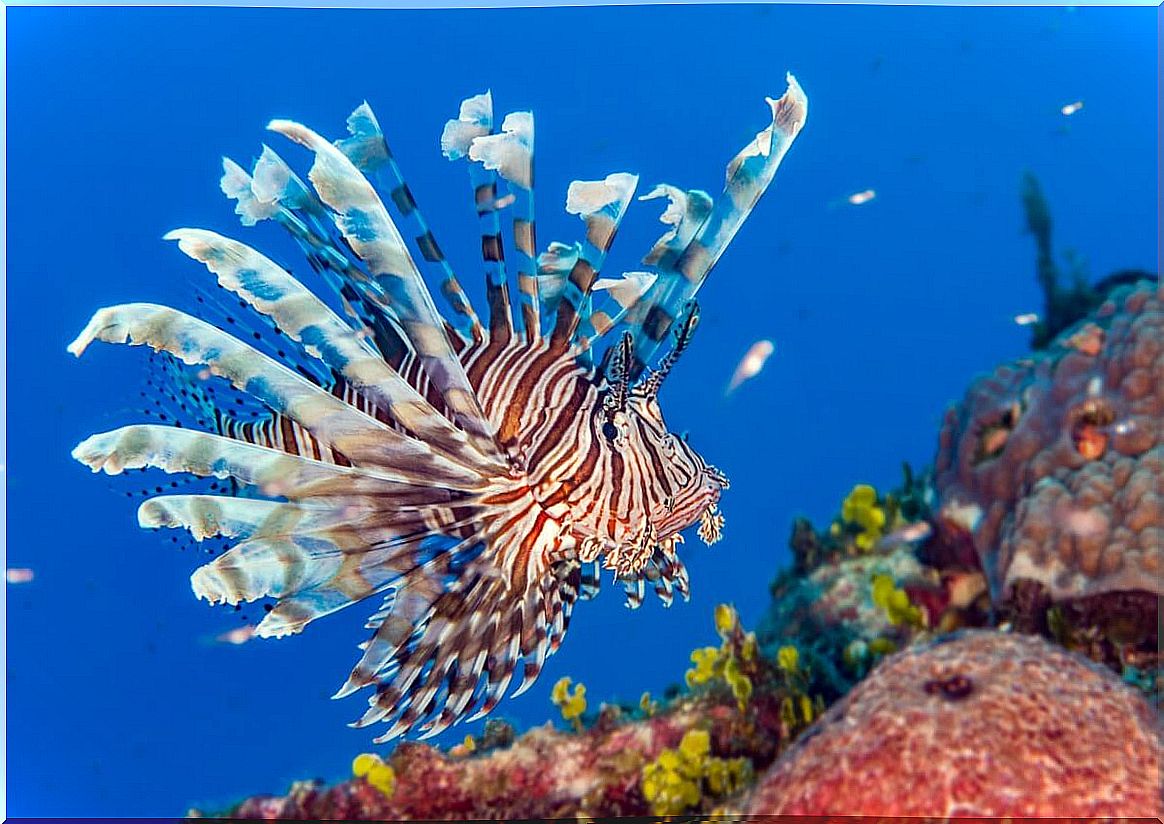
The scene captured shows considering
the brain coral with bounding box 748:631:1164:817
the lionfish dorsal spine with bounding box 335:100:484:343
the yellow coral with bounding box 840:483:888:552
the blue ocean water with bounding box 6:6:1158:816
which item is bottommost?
the brain coral with bounding box 748:631:1164:817

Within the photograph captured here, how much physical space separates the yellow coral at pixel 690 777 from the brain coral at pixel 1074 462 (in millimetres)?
1758

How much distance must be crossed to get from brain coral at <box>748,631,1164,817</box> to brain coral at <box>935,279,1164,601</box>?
1.17 meters

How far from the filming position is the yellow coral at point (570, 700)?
14.9 feet

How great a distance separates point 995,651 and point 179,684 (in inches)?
918

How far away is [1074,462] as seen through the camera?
4.41m

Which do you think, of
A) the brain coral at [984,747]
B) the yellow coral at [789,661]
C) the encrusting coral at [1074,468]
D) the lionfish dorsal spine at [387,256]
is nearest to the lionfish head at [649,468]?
the lionfish dorsal spine at [387,256]

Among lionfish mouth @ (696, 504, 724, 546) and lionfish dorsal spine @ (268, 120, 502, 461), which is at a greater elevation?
lionfish dorsal spine @ (268, 120, 502, 461)

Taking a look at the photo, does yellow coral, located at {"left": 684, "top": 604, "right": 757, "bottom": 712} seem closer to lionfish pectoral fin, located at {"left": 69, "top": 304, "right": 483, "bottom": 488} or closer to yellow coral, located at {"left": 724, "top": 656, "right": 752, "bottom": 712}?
yellow coral, located at {"left": 724, "top": 656, "right": 752, "bottom": 712}

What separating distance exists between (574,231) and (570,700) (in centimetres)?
1299

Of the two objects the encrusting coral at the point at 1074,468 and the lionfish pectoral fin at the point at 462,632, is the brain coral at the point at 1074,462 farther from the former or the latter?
the lionfish pectoral fin at the point at 462,632

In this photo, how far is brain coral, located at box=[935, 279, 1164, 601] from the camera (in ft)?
13.2

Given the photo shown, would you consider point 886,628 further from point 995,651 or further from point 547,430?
point 547,430

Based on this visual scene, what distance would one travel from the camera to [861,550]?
19.0 feet

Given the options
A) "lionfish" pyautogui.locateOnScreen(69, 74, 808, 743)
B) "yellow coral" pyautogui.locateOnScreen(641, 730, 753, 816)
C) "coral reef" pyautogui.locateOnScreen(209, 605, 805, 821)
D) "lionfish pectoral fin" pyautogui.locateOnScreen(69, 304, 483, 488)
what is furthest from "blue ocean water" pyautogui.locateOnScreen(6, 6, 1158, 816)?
"lionfish pectoral fin" pyautogui.locateOnScreen(69, 304, 483, 488)
